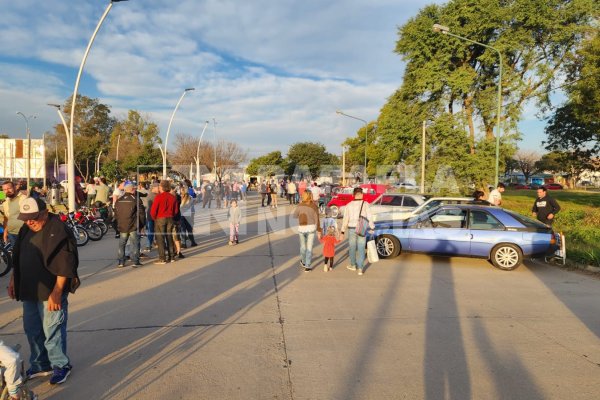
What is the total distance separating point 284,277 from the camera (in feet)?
26.8

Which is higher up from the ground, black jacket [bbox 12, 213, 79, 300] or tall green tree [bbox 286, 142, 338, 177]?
tall green tree [bbox 286, 142, 338, 177]

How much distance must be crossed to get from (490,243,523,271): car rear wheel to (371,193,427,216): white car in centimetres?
536

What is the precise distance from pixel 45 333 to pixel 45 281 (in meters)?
0.50

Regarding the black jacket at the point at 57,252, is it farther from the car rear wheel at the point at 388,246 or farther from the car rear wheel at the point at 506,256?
the car rear wheel at the point at 506,256

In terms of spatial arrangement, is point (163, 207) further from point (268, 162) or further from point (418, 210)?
point (268, 162)

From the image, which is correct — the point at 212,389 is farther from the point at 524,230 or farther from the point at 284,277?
the point at 524,230

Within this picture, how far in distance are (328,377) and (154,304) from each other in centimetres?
344

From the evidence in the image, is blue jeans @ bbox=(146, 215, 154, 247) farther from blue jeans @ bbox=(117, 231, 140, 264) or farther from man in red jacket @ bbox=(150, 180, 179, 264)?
blue jeans @ bbox=(117, 231, 140, 264)

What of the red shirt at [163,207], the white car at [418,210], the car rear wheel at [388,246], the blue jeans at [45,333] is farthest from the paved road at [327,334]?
the white car at [418,210]

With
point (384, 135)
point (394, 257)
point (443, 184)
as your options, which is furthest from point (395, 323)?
point (384, 135)

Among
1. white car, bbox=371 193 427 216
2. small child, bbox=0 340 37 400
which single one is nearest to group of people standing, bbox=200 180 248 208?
white car, bbox=371 193 427 216

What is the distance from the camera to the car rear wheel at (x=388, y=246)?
33.3 ft

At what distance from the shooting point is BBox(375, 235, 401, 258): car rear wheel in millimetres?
10163

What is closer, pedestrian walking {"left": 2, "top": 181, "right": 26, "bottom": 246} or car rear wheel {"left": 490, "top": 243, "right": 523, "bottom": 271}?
pedestrian walking {"left": 2, "top": 181, "right": 26, "bottom": 246}
